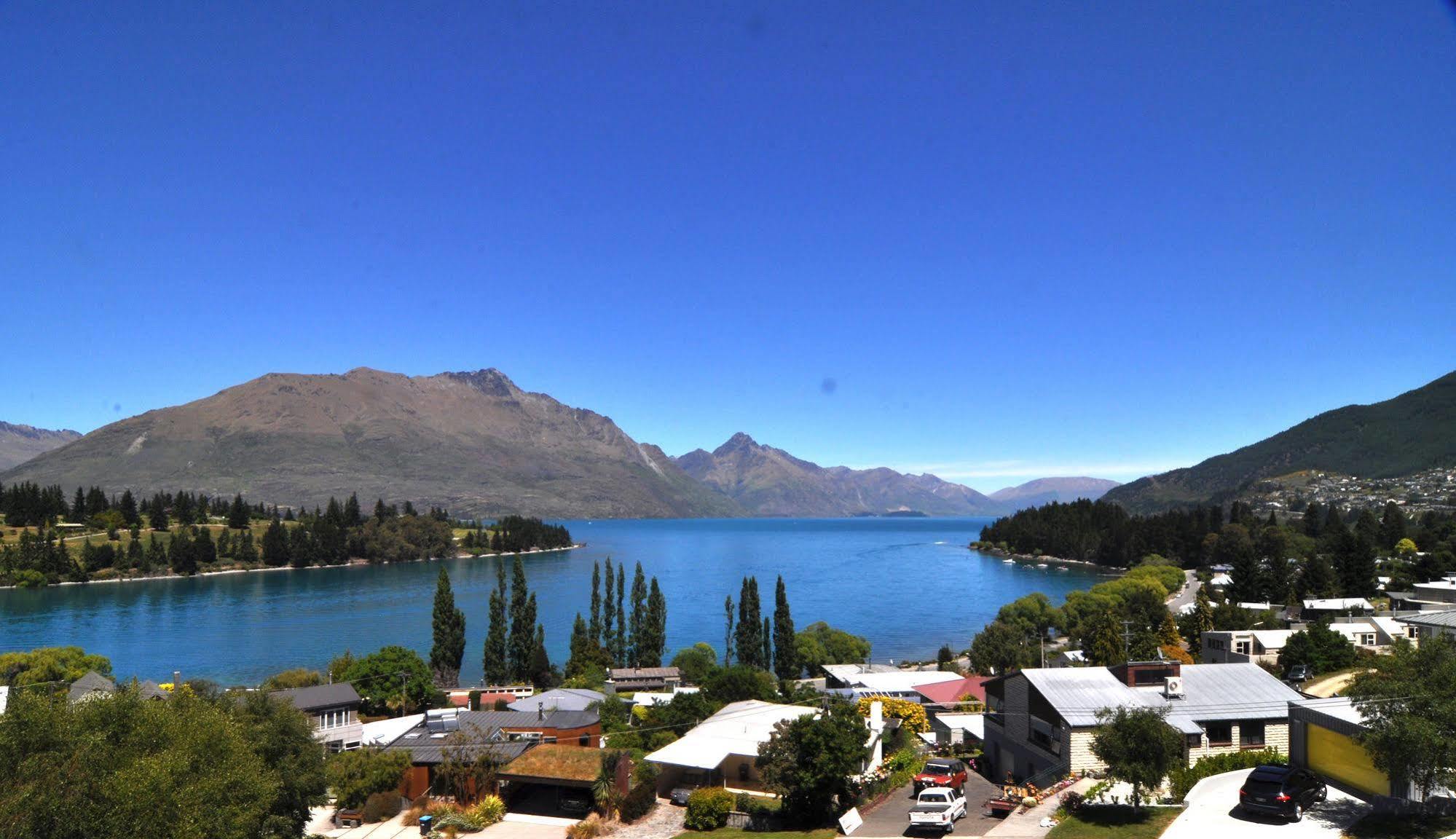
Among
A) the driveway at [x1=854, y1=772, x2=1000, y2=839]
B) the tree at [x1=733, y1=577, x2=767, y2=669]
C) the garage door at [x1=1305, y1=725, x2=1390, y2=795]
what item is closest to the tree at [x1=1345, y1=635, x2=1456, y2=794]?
the garage door at [x1=1305, y1=725, x2=1390, y2=795]

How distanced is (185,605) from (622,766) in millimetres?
94259

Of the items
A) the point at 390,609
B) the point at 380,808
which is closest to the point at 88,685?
the point at 380,808

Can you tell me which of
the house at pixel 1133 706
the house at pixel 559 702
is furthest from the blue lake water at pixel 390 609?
the house at pixel 1133 706

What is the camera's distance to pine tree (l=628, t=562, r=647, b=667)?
60.8m

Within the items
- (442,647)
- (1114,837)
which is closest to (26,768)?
(1114,837)

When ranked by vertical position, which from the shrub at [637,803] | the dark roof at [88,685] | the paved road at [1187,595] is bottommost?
the paved road at [1187,595]

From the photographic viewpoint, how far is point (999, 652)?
5525cm

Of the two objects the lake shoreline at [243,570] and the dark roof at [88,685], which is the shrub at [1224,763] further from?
the lake shoreline at [243,570]

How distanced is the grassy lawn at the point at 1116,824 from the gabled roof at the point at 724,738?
8952 millimetres

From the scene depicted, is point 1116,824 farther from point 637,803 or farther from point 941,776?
point 637,803

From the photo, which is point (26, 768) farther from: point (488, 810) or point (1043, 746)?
point (1043, 746)

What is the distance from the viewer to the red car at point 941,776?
24.3 m

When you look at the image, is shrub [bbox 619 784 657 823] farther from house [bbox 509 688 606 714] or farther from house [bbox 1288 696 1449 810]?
house [bbox 1288 696 1449 810]

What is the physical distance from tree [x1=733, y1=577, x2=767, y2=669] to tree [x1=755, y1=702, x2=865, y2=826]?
35.6 meters
